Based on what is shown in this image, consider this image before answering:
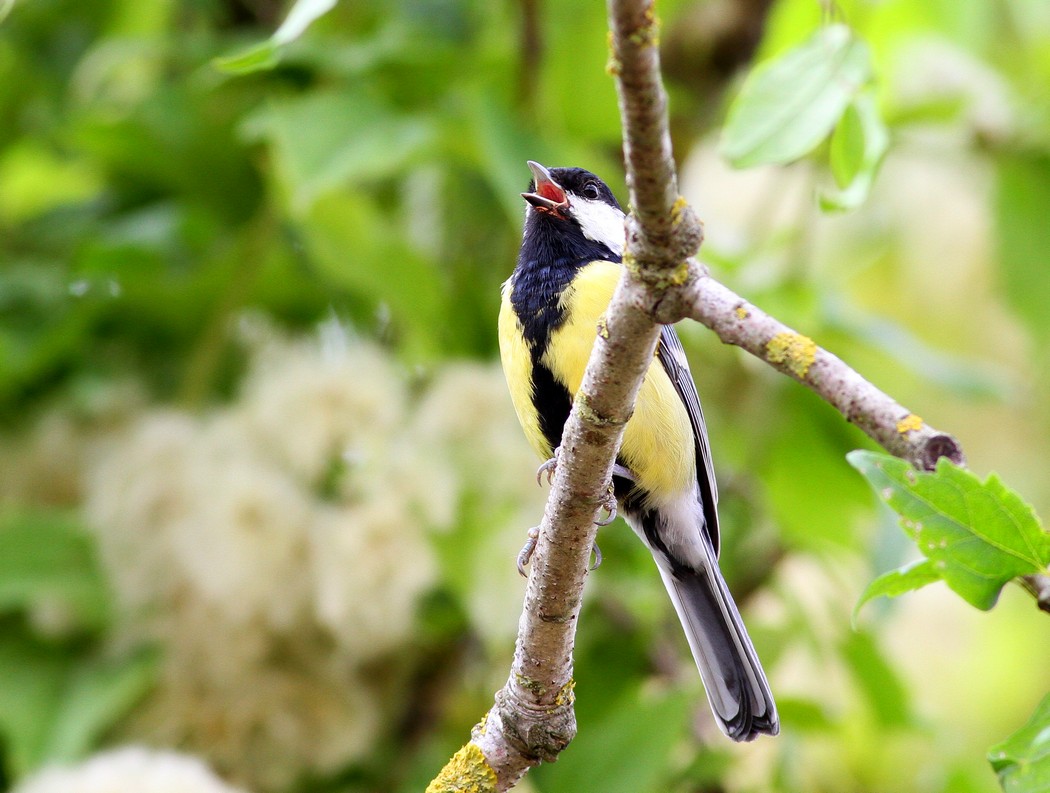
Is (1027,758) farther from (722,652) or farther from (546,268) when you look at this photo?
(546,268)

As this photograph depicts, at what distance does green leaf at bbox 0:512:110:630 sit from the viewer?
180 centimetres

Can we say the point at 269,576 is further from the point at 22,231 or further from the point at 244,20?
the point at 244,20

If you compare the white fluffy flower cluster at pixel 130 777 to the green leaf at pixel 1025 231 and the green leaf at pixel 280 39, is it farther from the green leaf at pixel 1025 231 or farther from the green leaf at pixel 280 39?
the green leaf at pixel 1025 231

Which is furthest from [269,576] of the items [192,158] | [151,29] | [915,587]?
[151,29]

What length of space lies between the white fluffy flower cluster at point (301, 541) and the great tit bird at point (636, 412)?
0.29 m

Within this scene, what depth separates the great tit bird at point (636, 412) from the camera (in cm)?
127

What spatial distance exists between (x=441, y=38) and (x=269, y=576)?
1.04m

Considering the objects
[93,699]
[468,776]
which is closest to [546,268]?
[468,776]

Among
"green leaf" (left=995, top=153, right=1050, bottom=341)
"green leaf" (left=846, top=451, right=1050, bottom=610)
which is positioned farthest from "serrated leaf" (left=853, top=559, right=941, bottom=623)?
"green leaf" (left=995, top=153, right=1050, bottom=341)

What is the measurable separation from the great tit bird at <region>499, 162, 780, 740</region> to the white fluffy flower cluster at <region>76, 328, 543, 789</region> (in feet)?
0.96

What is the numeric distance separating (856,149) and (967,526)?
0.47m

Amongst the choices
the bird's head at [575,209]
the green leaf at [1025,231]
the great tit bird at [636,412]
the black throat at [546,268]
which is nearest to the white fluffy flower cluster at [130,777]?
the great tit bird at [636,412]

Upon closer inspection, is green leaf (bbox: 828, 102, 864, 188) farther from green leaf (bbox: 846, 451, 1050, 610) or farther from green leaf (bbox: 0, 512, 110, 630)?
green leaf (bbox: 0, 512, 110, 630)

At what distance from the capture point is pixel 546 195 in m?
1.41
